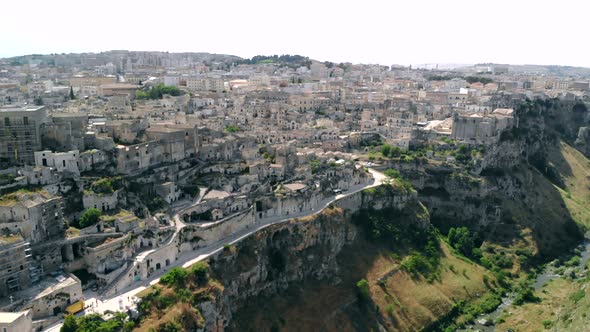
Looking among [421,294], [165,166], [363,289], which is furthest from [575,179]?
[165,166]

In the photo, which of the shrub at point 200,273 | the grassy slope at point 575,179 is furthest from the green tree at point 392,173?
the shrub at point 200,273

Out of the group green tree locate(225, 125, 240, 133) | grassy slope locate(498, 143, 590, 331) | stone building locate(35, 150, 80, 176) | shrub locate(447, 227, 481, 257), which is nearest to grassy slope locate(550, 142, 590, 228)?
grassy slope locate(498, 143, 590, 331)

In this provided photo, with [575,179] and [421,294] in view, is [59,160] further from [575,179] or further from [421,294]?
[575,179]

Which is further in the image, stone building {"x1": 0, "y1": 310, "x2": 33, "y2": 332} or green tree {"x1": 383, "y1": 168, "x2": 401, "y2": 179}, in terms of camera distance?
green tree {"x1": 383, "y1": 168, "x2": 401, "y2": 179}

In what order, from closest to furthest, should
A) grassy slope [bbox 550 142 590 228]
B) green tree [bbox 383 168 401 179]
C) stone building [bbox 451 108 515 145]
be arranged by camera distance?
green tree [bbox 383 168 401 179] → grassy slope [bbox 550 142 590 228] → stone building [bbox 451 108 515 145]

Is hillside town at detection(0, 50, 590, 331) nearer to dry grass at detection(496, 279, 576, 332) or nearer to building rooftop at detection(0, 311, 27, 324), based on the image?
building rooftop at detection(0, 311, 27, 324)

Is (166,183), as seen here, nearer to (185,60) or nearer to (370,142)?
(370,142)

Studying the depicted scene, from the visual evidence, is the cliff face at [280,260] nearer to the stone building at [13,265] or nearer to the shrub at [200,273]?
the shrub at [200,273]
